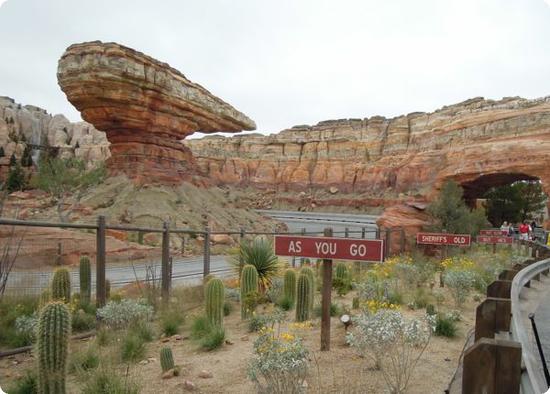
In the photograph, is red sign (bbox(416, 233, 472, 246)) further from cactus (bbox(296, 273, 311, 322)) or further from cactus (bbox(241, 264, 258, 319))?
cactus (bbox(241, 264, 258, 319))

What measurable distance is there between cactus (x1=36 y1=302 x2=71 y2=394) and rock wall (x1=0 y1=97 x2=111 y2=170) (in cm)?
6093

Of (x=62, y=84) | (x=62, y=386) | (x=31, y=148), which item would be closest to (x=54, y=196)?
(x=62, y=84)

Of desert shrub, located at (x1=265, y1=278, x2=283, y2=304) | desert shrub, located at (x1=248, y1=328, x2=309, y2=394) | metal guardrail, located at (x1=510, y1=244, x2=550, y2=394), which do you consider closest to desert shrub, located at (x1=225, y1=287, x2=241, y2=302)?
desert shrub, located at (x1=265, y1=278, x2=283, y2=304)

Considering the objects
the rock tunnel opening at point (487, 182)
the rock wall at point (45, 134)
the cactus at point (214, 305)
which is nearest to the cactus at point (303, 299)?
the cactus at point (214, 305)

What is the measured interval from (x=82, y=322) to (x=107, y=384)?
12.2ft

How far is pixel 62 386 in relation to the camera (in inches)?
154

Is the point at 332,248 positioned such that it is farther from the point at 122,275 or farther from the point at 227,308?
the point at 122,275

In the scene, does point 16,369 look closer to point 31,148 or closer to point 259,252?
point 259,252

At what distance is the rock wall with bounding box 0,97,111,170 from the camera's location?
6110cm

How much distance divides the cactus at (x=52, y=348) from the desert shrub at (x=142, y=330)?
6.91 feet

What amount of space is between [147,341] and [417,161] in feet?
125

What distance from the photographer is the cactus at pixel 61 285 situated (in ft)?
22.8

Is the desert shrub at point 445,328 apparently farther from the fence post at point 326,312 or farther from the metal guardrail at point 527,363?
the metal guardrail at point 527,363

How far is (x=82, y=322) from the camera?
6922 mm
